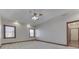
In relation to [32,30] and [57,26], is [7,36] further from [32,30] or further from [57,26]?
[57,26]

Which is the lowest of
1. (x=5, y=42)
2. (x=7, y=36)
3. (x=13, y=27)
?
(x=5, y=42)

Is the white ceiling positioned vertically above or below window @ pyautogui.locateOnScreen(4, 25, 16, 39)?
above

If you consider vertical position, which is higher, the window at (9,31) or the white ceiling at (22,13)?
the white ceiling at (22,13)

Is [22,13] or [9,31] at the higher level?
[22,13]
